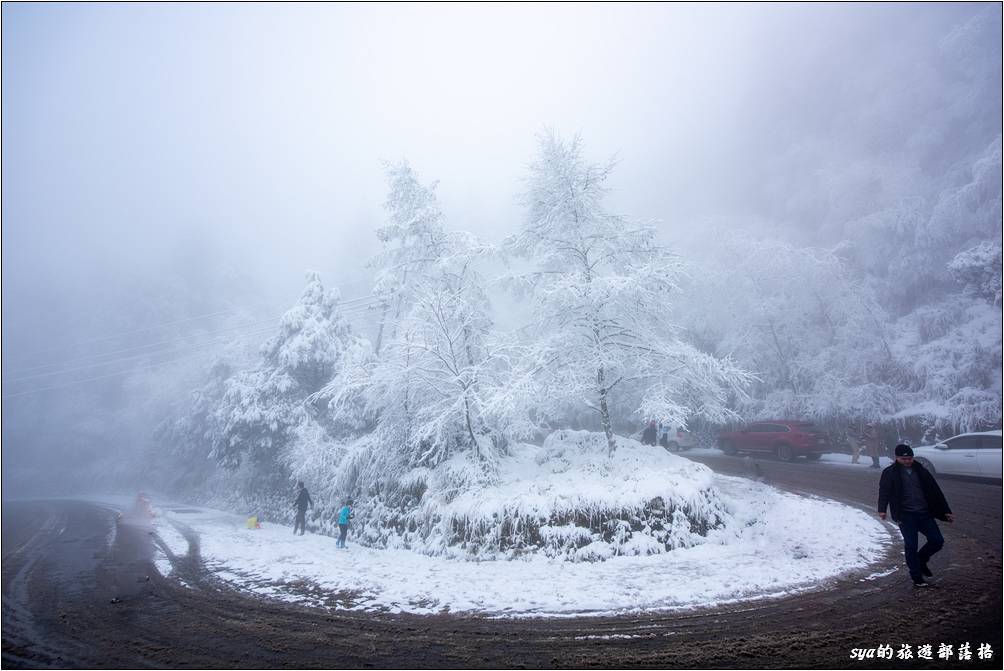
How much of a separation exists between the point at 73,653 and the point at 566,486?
27.1 ft

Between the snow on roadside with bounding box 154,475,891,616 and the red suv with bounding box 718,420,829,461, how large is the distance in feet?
30.4

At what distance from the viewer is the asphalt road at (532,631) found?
4480 mm

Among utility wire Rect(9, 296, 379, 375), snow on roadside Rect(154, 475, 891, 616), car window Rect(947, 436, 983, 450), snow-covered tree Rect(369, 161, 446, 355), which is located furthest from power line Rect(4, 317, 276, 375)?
car window Rect(947, 436, 983, 450)

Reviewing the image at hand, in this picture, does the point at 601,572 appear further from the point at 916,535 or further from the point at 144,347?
the point at 144,347

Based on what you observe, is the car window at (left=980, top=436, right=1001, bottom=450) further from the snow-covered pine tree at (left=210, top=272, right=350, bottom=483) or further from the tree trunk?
the snow-covered pine tree at (left=210, top=272, right=350, bottom=483)

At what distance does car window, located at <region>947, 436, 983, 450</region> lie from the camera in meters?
12.5

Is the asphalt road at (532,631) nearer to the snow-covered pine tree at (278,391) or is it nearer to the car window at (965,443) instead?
the car window at (965,443)

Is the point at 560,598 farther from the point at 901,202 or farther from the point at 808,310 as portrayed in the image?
the point at 901,202

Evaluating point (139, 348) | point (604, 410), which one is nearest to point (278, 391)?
point (604, 410)

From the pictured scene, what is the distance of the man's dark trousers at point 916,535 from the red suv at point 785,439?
15.6 meters

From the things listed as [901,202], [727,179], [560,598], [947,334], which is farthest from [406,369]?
[727,179]

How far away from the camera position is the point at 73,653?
5473mm

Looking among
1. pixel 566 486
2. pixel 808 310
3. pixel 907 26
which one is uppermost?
pixel 907 26

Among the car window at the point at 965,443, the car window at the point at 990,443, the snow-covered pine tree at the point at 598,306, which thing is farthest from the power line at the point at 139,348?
the car window at the point at 990,443
